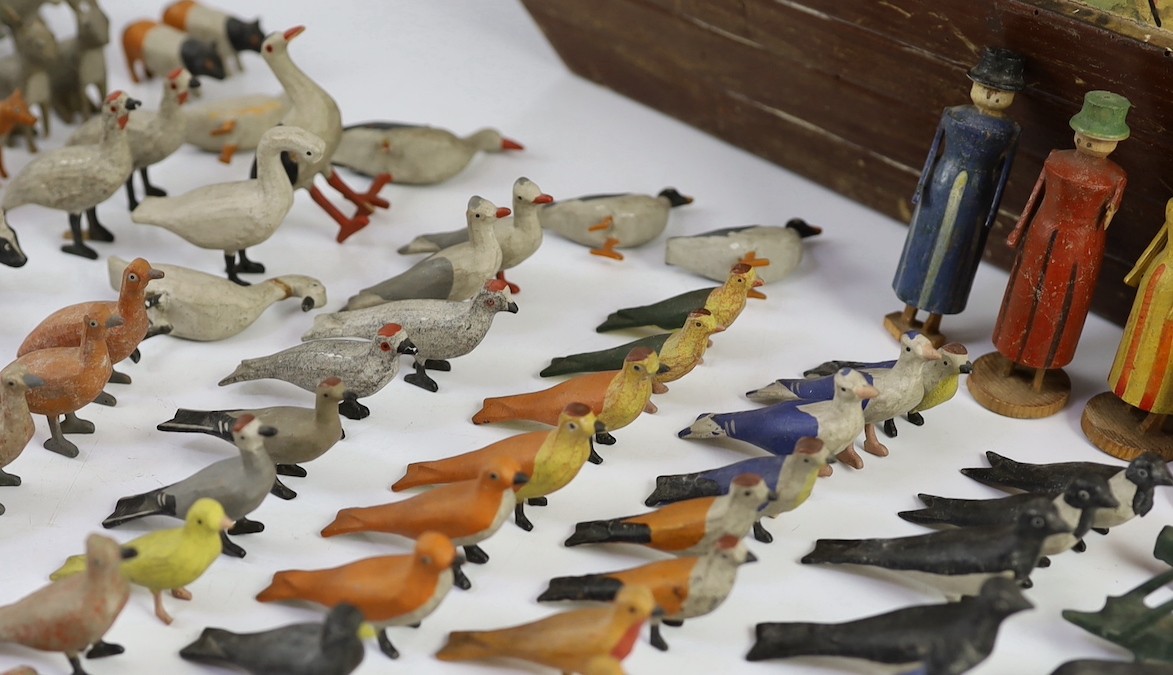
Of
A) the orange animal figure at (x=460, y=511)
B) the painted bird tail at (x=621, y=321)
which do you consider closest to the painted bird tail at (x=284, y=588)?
the orange animal figure at (x=460, y=511)

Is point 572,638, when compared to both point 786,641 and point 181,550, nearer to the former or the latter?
point 786,641

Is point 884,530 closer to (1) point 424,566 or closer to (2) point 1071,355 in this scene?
(2) point 1071,355

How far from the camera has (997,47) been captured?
328 cm

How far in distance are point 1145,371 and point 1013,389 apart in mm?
356

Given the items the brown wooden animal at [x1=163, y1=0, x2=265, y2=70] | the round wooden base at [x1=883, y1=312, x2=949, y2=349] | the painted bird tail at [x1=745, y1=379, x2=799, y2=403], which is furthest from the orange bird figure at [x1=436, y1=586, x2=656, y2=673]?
the brown wooden animal at [x1=163, y1=0, x2=265, y2=70]

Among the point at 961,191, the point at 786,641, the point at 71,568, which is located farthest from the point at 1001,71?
the point at 71,568

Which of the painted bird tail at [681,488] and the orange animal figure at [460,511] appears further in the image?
the painted bird tail at [681,488]

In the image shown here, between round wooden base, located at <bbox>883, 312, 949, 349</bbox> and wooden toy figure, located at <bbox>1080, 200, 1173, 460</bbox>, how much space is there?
1.35 feet

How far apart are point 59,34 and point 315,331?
82.8 inches

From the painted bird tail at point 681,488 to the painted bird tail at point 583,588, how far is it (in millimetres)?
335

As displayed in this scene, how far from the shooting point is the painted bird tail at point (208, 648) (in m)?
2.52

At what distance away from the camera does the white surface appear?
2.74 metres

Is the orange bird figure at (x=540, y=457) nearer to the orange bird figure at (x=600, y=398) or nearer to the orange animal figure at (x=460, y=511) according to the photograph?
the orange animal figure at (x=460, y=511)

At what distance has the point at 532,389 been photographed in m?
3.36
